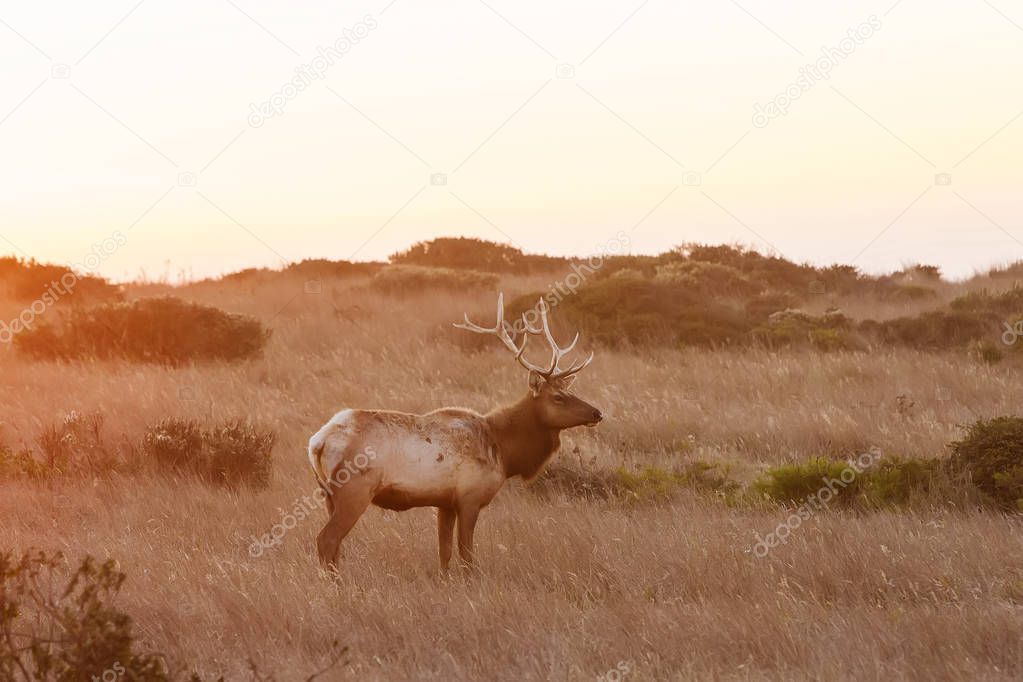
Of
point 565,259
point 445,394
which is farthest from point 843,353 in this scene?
point 565,259

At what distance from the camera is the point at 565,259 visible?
31500 millimetres

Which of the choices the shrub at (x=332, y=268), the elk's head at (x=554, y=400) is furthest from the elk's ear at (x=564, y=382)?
the shrub at (x=332, y=268)

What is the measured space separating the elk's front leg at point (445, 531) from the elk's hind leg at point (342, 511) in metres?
0.71

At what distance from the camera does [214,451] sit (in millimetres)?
9828

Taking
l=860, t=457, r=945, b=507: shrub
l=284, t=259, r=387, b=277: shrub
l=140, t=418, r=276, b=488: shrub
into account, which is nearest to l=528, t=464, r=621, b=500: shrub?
l=860, t=457, r=945, b=507: shrub

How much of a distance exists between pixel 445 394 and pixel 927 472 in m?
6.23

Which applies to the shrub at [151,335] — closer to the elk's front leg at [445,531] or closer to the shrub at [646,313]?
the shrub at [646,313]

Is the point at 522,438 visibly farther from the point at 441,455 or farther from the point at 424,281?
the point at 424,281

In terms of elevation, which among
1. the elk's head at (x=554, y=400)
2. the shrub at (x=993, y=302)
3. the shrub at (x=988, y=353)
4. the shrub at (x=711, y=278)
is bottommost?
the elk's head at (x=554, y=400)

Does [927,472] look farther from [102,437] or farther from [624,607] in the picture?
[102,437]

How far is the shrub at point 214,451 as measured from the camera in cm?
977

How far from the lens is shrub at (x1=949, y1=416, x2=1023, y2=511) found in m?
8.42

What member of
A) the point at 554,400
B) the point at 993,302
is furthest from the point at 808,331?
the point at 554,400

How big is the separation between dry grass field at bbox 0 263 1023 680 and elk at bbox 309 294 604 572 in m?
0.39
